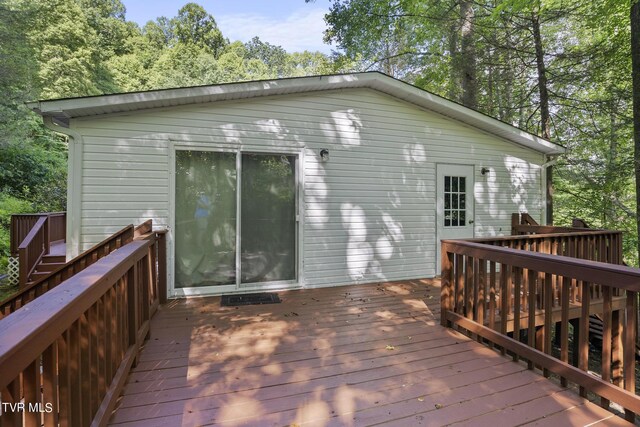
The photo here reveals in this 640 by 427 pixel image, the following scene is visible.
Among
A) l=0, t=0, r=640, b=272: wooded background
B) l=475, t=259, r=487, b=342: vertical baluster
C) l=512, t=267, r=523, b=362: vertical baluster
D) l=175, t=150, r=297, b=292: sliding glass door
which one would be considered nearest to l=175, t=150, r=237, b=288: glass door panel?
l=175, t=150, r=297, b=292: sliding glass door

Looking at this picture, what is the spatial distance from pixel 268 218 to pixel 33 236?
4.26 meters

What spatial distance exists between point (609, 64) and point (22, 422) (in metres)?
10.7

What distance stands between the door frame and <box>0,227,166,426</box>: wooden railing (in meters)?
1.85

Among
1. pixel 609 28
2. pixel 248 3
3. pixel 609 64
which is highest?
pixel 248 3

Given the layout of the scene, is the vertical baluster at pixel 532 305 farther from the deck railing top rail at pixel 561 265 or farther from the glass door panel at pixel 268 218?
the glass door panel at pixel 268 218

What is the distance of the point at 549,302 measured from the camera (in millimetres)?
2561

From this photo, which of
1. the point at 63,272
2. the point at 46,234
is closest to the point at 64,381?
the point at 63,272

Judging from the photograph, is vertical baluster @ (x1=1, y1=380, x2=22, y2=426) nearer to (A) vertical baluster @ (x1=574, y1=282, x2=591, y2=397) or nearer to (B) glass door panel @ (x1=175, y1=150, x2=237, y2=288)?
(A) vertical baluster @ (x1=574, y1=282, x2=591, y2=397)

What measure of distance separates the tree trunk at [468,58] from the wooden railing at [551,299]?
20.2ft

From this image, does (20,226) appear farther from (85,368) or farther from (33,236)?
(85,368)

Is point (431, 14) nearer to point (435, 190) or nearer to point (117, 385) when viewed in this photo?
point (435, 190)

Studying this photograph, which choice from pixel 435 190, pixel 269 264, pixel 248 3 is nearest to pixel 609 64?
pixel 435 190

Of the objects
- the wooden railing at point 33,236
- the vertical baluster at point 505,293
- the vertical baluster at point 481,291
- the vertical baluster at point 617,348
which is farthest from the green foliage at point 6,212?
the vertical baluster at point 617,348

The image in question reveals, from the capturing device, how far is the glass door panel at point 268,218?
4.66 meters
